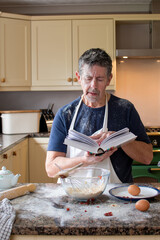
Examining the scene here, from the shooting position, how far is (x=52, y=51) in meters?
3.89

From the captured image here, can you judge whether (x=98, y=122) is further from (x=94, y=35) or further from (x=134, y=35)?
(x=134, y=35)

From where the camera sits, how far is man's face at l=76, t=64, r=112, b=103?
5.48 feet

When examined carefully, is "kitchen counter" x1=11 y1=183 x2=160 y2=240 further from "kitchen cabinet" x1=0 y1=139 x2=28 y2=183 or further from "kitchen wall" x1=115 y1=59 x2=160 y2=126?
"kitchen wall" x1=115 y1=59 x2=160 y2=126

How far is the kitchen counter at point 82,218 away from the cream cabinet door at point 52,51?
274 cm

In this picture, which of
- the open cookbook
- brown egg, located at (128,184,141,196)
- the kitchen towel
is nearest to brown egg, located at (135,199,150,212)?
brown egg, located at (128,184,141,196)

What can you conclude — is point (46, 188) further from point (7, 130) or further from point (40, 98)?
point (40, 98)

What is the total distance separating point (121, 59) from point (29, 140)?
62.9 inches

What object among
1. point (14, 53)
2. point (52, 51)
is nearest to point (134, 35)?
point (52, 51)

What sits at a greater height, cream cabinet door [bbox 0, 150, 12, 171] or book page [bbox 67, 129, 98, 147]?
book page [bbox 67, 129, 98, 147]

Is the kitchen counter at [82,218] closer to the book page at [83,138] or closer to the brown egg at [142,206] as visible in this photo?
the brown egg at [142,206]

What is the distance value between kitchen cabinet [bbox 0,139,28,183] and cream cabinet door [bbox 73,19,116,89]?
132cm

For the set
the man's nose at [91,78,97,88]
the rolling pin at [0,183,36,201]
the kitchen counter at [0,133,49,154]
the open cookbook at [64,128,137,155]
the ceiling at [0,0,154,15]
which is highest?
the ceiling at [0,0,154,15]

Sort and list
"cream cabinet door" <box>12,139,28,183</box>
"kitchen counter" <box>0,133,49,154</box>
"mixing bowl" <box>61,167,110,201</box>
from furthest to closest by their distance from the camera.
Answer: "cream cabinet door" <box>12,139,28,183</box>, "kitchen counter" <box>0,133,49,154</box>, "mixing bowl" <box>61,167,110,201</box>

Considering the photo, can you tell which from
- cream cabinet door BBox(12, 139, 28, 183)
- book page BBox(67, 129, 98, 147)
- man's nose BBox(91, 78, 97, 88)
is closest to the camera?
book page BBox(67, 129, 98, 147)
